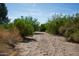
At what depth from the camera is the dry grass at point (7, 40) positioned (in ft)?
14.3

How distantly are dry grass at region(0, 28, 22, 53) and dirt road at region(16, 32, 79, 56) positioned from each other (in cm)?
7

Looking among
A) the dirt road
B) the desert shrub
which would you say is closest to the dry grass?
the dirt road

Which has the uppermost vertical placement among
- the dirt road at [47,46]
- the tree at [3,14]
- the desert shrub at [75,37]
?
the tree at [3,14]

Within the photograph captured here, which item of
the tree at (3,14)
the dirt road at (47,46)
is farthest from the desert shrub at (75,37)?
the tree at (3,14)

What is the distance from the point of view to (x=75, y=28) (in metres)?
4.37

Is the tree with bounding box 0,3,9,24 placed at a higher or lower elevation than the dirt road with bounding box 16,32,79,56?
higher

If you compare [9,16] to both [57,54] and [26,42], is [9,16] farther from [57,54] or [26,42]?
[57,54]

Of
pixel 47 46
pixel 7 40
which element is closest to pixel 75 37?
pixel 47 46

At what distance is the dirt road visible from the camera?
435cm

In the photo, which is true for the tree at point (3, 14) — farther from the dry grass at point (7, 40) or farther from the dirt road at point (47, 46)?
the dirt road at point (47, 46)

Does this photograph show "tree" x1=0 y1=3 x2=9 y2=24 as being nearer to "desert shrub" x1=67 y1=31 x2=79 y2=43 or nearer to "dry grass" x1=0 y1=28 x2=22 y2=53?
"dry grass" x1=0 y1=28 x2=22 y2=53

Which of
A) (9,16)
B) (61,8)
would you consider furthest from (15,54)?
(61,8)

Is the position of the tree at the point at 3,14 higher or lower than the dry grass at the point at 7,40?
higher

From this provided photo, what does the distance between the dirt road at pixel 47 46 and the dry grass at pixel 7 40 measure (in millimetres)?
70
